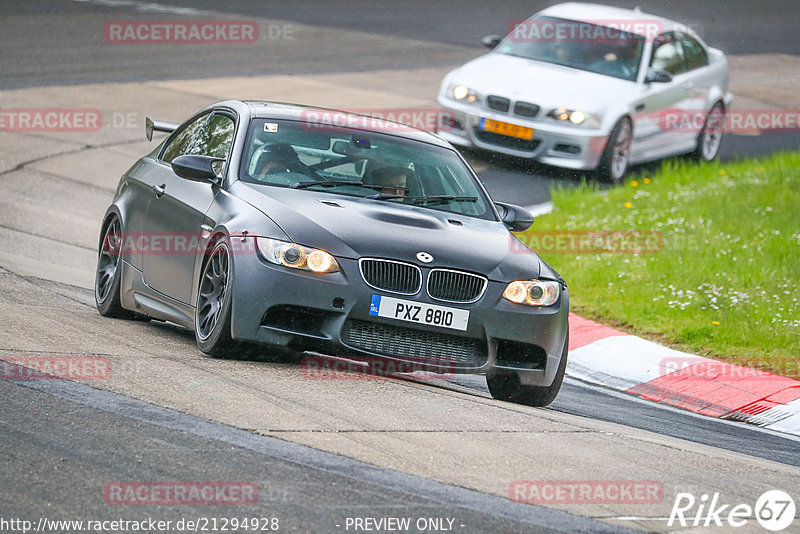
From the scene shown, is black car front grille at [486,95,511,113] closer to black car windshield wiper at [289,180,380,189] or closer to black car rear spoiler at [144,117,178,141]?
black car rear spoiler at [144,117,178,141]

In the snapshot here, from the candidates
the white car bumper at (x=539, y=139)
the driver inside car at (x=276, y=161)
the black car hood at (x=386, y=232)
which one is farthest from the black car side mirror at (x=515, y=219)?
the white car bumper at (x=539, y=139)

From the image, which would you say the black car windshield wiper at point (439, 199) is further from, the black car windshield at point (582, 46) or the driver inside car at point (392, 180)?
the black car windshield at point (582, 46)

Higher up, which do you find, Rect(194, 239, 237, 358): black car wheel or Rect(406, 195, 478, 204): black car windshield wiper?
Rect(406, 195, 478, 204): black car windshield wiper

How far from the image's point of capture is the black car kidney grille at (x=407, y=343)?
7.13 meters

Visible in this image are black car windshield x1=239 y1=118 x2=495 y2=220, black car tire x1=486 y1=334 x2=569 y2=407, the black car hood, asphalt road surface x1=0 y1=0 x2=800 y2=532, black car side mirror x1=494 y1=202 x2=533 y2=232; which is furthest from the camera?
black car side mirror x1=494 y1=202 x2=533 y2=232

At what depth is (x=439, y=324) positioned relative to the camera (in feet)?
23.4

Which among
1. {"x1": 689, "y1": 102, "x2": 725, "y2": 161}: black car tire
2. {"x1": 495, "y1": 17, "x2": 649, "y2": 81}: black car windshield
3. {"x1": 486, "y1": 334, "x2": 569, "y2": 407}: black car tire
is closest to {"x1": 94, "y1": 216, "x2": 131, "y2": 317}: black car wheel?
{"x1": 486, "y1": 334, "x2": 569, "y2": 407}: black car tire

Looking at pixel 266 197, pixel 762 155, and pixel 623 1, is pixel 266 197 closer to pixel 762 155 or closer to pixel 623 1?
pixel 762 155

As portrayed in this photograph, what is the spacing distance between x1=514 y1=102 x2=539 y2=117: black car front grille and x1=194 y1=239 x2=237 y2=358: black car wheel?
27.4 ft

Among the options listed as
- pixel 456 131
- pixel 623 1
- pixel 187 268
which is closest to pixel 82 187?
pixel 456 131

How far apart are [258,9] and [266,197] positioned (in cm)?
2023

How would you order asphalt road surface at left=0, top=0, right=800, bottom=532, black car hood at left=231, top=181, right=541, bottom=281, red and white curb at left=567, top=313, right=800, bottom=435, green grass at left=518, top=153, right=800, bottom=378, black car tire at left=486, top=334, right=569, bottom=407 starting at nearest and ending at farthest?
asphalt road surface at left=0, top=0, right=800, bottom=532 → black car hood at left=231, top=181, right=541, bottom=281 → black car tire at left=486, top=334, right=569, bottom=407 → red and white curb at left=567, top=313, right=800, bottom=435 → green grass at left=518, top=153, right=800, bottom=378

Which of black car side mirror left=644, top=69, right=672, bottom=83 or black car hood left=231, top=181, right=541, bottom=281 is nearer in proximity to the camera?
black car hood left=231, top=181, right=541, bottom=281

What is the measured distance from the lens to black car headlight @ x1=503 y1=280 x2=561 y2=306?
24.2 ft
